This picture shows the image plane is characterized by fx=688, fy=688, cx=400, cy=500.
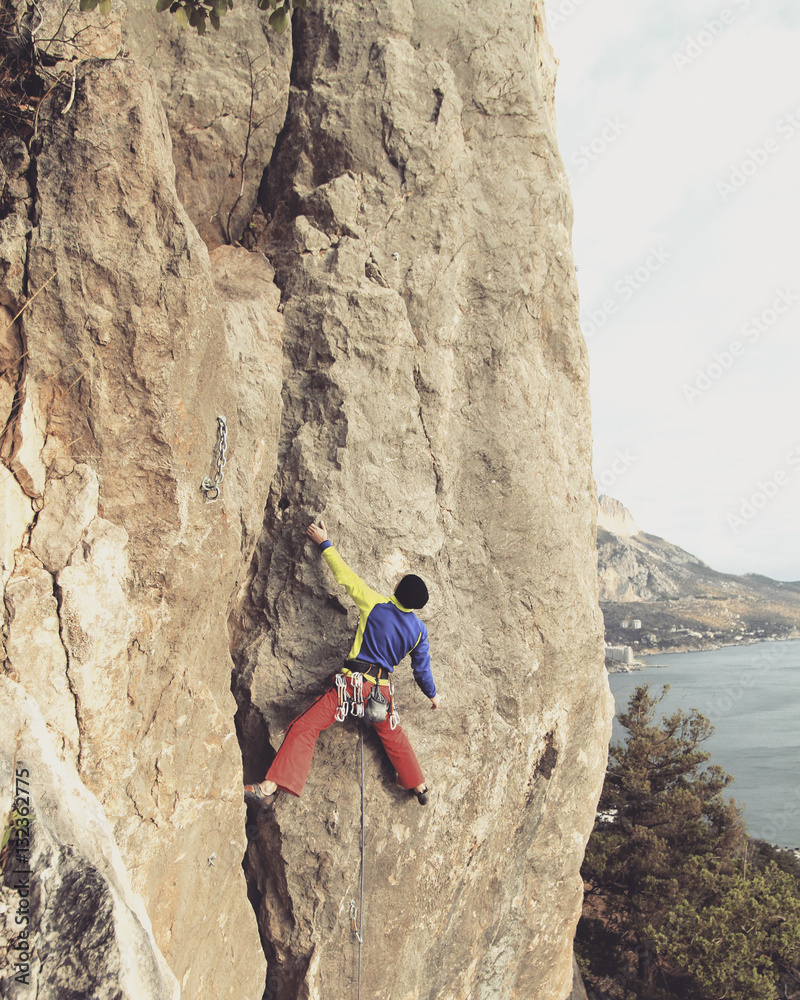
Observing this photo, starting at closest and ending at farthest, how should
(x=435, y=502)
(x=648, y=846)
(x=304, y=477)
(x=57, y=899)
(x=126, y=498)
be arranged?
(x=57, y=899)
(x=126, y=498)
(x=304, y=477)
(x=435, y=502)
(x=648, y=846)

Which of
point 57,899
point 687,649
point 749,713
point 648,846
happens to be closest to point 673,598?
point 687,649

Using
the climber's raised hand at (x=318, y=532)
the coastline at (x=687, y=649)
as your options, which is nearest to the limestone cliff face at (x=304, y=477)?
the climber's raised hand at (x=318, y=532)

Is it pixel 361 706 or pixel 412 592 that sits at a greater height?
pixel 412 592

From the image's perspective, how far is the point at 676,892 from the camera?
1081 centimetres

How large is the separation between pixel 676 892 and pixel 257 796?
368 inches

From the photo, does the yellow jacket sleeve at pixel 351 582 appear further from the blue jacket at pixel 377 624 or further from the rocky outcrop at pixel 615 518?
the rocky outcrop at pixel 615 518

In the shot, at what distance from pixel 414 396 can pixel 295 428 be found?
35.8 inches

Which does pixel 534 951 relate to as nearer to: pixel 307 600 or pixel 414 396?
pixel 307 600

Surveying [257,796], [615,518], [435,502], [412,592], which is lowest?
[257,796]

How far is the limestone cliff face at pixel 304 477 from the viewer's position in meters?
3.47

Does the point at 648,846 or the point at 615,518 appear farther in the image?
the point at 615,518

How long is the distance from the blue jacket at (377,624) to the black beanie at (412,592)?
A: 4cm

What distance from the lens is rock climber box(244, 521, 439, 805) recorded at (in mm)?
4270

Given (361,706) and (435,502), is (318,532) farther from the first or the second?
(361,706)
